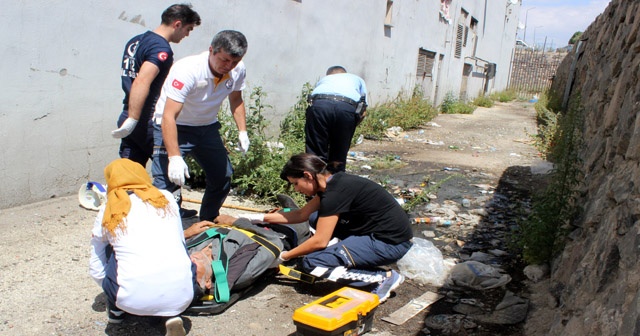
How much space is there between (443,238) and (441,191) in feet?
4.68

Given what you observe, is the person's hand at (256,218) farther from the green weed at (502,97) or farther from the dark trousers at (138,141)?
the green weed at (502,97)

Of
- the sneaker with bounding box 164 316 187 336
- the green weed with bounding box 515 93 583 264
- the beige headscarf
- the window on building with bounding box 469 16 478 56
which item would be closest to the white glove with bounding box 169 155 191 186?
the beige headscarf

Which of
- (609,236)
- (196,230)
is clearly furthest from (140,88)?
(609,236)

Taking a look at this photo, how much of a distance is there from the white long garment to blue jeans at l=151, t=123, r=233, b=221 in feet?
2.87

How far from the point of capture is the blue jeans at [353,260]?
3.13 m

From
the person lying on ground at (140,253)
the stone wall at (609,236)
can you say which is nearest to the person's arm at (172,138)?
the person lying on ground at (140,253)

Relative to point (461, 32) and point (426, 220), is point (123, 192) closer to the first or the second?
point (426, 220)

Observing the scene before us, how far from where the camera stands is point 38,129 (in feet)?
13.7

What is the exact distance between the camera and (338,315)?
243 centimetres

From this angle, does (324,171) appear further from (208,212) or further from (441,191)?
(441,191)

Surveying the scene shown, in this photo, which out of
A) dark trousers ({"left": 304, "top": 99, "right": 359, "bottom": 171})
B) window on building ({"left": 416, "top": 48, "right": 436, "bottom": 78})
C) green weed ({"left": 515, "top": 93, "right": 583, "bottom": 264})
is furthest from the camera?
window on building ({"left": 416, "top": 48, "right": 436, "bottom": 78})

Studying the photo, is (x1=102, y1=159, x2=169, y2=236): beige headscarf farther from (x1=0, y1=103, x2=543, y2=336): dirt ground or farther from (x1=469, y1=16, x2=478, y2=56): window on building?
(x1=469, y1=16, x2=478, y2=56): window on building

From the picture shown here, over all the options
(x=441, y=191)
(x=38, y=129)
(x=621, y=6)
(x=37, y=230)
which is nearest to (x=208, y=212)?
(x=37, y=230)

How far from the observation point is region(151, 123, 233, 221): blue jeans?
3361mm
